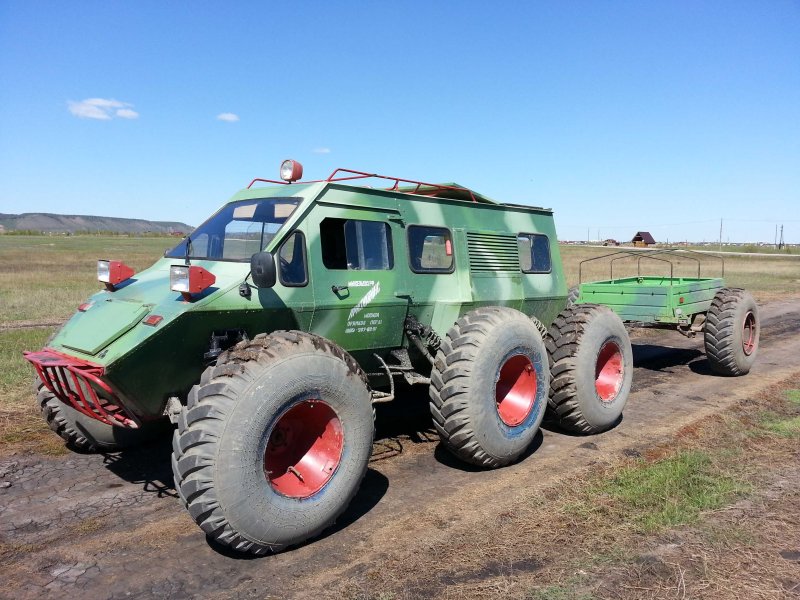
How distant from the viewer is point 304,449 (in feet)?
14.5

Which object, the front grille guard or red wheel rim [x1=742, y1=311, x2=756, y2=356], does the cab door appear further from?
red wheel rim [x1=742, y1=311, x2=756, y2=356]

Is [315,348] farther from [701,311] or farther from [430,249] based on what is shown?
[701,311]

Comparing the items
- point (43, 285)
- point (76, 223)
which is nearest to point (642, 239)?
point (43, 285)

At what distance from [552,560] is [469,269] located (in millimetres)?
3036

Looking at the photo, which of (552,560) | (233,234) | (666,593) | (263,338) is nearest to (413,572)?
(552,560)

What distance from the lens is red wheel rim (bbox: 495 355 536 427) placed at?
223 inches

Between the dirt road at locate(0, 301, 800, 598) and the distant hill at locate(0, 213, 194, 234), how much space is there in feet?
378

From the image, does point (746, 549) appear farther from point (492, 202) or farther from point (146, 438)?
point (146, 438)

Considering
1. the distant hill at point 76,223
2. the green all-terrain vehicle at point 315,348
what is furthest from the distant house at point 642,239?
the distant hill at point 76,223

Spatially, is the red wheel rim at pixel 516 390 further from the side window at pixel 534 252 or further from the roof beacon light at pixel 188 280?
the roof beacon light at pixel 188 280

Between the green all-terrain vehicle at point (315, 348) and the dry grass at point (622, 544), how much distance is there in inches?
29.1

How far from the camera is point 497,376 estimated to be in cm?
527

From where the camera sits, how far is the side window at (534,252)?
270 inches

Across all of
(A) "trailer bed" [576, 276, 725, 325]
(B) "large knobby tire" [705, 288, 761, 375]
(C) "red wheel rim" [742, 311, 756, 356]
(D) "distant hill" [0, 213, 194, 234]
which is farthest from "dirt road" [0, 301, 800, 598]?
(D) "distant hill" [0, 213, 194, 234]
